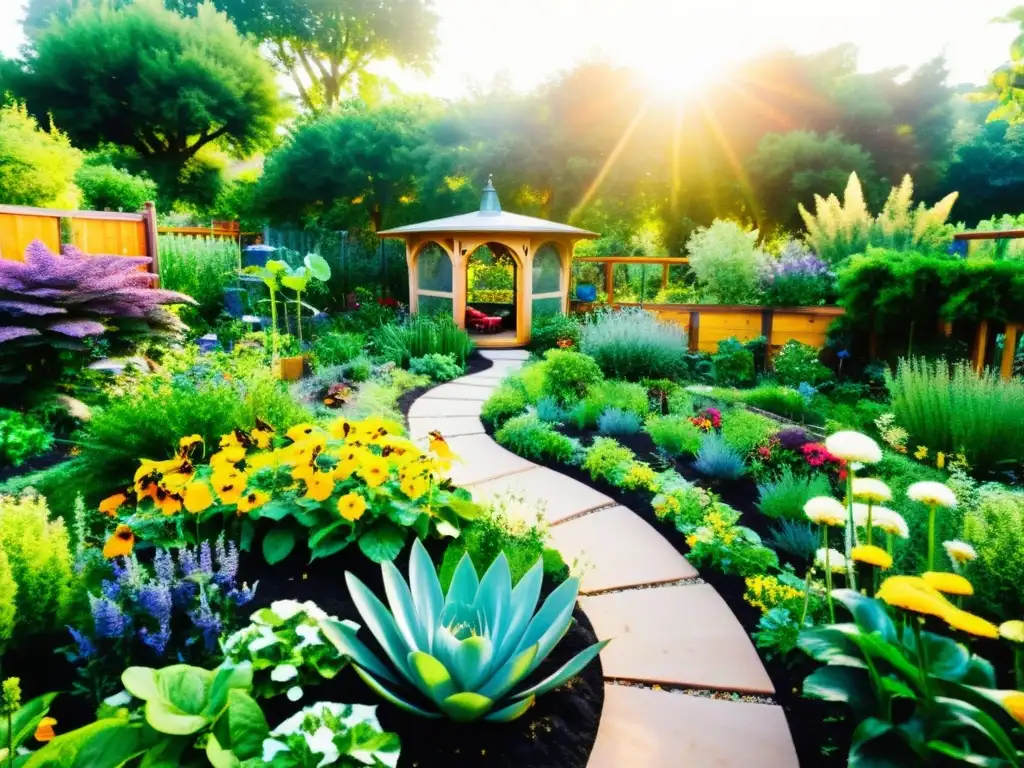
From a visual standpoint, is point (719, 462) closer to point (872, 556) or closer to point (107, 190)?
point (872, 556)

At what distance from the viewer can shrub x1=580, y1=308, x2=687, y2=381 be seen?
652cm

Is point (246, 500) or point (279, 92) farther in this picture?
point (279, 92)

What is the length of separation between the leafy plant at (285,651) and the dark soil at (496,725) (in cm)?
6

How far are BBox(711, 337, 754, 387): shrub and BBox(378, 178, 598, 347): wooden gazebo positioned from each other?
11.4 ft

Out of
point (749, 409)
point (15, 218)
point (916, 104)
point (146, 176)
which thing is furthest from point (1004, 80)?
point (146, 176)

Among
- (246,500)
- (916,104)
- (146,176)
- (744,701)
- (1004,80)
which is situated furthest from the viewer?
(146,176)

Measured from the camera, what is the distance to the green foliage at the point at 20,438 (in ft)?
12.4

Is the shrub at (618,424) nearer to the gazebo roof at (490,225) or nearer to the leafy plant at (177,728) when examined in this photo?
the leafy plant at (177,728)

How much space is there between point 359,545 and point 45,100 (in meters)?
21.8

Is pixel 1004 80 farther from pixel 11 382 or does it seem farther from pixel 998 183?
pixel 998 183

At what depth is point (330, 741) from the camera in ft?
4.56

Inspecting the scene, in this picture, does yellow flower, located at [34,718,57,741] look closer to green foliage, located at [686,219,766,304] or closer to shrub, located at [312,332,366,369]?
shrub, located at [312,332,366,369]

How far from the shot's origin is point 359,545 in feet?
7.54

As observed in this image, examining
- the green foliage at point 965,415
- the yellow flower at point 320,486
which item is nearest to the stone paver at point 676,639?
the yellow flower at point 320,486
